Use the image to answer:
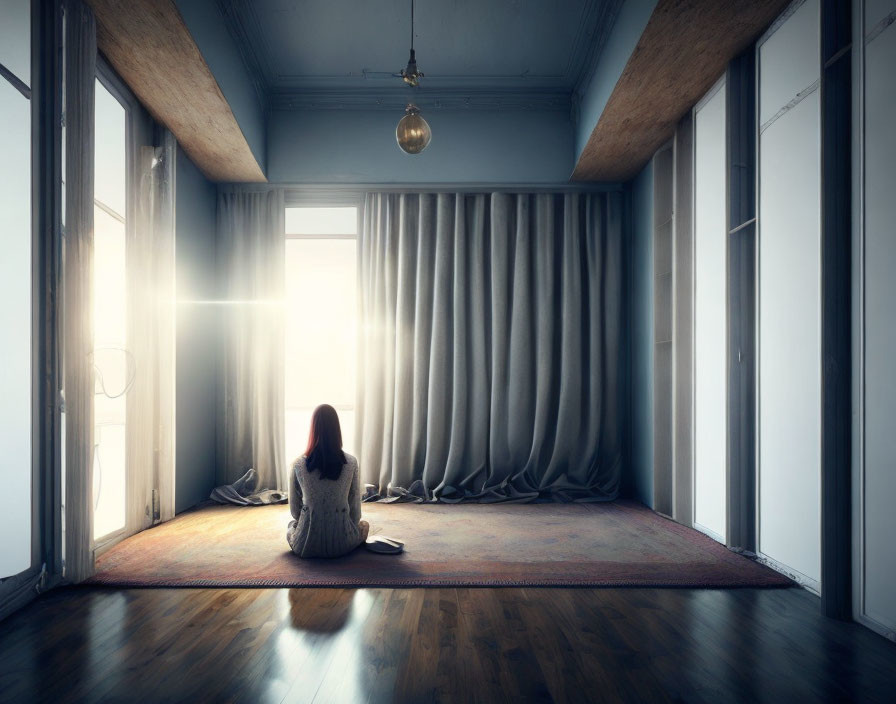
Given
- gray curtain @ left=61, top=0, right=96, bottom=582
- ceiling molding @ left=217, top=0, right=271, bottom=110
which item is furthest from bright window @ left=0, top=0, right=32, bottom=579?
ceiling molding @ left=217, top=0, right=271, bottom=110

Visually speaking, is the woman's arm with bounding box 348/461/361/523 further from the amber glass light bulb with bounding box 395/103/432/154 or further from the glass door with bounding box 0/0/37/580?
the amber glass light bulb with bounding box 395/103/432/154

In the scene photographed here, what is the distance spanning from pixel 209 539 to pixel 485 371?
230cm

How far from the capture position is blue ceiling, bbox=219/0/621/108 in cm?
341

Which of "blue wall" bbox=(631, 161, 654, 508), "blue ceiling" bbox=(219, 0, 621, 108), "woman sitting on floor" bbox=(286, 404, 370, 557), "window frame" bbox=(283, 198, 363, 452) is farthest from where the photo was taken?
"window frame" bbox=(283, 198, 363, 452)

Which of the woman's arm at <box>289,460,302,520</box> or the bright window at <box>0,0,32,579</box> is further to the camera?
the woman's arm at <box>289,460,302,520</box>

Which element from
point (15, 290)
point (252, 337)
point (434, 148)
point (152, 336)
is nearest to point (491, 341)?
point (434, 148)

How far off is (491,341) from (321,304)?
1.47 metres

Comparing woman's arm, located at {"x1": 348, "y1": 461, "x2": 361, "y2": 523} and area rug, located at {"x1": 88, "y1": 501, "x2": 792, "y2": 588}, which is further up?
woman's arm, located at {"x1": 348, "y1": 461, "x2": 361, "y2": 523}

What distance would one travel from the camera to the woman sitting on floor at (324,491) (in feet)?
8.83

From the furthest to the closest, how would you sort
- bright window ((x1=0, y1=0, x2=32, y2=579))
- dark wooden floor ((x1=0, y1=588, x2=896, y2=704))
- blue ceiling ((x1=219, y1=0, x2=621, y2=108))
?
blue ceiling ((x1=219, y1=0, x2=621, y2=108)) < bright window ((x1=0, y1=0, x2=32, y2=579)) < dark wooden floor ((x1=0, y1=588, x2=896, y2=704))

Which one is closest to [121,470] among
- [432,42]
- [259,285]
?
[259,285]

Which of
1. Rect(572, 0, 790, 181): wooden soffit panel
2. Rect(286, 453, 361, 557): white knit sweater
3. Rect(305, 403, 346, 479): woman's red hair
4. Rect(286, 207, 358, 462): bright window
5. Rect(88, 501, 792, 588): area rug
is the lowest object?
Rect(88, 501, 792, 588): area rug

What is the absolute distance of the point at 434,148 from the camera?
4496mm

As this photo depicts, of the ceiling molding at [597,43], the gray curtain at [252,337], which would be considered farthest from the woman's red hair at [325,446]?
the ceiling molding at [597,43]
